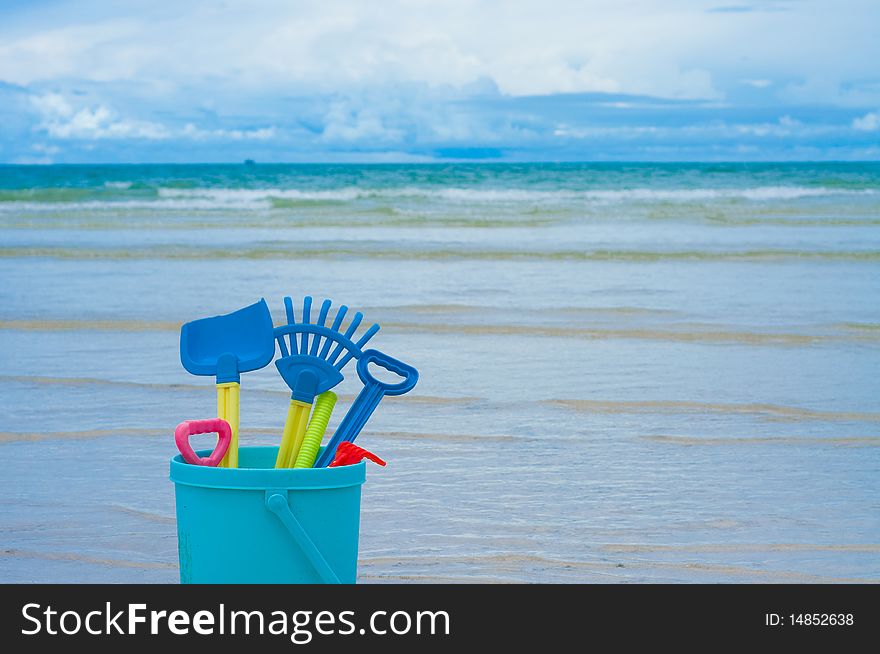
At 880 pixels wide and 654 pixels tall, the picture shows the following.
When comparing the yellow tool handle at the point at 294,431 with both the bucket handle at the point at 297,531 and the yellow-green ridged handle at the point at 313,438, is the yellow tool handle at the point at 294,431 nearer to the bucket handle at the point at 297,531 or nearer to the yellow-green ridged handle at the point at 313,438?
the yellow-green ridged handle at the point at 313,438

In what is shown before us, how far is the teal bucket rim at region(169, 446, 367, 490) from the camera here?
A: 2512mm

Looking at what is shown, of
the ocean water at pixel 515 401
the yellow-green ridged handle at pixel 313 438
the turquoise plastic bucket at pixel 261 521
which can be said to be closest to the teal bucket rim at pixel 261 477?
the turquoise plastic bucket at pixel 261 521

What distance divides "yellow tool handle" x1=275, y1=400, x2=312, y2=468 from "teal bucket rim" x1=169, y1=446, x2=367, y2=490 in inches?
7.7

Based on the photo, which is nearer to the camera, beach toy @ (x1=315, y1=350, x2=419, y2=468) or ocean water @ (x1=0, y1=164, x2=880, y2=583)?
beach toy @ (x1=315, y1=350, x2=419, y2=468)

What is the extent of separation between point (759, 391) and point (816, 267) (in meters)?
6.81

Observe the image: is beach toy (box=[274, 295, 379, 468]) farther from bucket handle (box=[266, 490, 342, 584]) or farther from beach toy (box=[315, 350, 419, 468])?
bucket handle (box=[266, 490, 342, 584])

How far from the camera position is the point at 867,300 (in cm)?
950

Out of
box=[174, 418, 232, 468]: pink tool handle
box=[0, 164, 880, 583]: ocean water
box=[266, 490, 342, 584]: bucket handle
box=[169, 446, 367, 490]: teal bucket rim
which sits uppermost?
box=[0, 164, 880, 583]: ocean water

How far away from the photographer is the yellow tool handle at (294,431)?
273 cm

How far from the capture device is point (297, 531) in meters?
2.52

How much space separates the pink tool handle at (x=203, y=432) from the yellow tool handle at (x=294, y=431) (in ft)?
0.46

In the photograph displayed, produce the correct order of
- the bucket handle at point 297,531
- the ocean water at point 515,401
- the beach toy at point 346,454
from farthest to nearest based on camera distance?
the ocean water at point 515,401, the beach toy at point 346,454, the bucket handle at point 297,531

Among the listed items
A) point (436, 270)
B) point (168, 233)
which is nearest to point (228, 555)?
point (436, 270)

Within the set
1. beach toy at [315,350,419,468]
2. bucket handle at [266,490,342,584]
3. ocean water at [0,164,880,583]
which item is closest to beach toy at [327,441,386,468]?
beach toy at [315,350,419,468]
